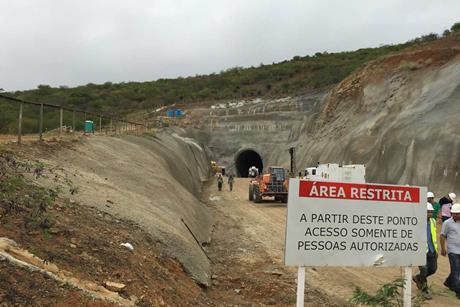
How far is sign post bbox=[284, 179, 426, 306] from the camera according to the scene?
6.09 m

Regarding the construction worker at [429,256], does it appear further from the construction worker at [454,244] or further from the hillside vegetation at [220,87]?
the hillside vegetation at [220,87]

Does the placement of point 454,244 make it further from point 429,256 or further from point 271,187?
point 271,187

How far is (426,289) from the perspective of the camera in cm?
931

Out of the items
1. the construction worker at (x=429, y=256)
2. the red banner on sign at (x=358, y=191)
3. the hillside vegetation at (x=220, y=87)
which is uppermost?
the hillside vegetation at (x=220, y=87)

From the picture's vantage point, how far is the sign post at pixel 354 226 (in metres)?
6.09

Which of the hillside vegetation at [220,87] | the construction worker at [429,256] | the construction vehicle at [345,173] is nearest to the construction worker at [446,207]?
the construction worker at [429,256]

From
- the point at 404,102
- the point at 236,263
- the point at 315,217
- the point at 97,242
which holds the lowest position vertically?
the point at 236,263

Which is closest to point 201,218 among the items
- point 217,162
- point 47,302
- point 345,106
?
point 47,302

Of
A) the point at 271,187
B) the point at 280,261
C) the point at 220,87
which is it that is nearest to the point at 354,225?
the point at 280,261

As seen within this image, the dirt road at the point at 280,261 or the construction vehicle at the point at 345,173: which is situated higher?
the construction vehicle at the point at 345,173

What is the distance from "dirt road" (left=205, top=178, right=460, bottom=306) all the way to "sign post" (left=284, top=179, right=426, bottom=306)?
2.93 meters

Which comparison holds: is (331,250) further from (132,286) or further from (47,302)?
(47,302)

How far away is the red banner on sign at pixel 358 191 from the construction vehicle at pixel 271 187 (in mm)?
20357

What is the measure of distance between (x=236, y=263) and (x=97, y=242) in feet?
17.6
